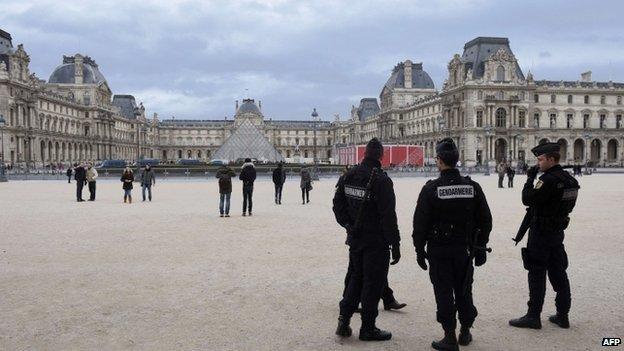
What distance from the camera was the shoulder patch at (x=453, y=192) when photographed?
466 cm

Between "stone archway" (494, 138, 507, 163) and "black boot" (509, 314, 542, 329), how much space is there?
69.1 metres

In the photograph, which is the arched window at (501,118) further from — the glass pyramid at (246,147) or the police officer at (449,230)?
the police officer at (449,230)

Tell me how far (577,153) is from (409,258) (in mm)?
77894

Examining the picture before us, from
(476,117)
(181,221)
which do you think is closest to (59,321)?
(181,221)

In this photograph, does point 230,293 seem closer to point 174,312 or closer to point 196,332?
point 174,312

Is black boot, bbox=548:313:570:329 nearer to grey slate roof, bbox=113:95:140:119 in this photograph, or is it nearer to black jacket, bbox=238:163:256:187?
black jacket, bbox=238:163:256:187

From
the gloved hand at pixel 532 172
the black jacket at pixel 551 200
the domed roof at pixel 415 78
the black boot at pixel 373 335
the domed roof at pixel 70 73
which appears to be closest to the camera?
the black boot at pixel 373 335

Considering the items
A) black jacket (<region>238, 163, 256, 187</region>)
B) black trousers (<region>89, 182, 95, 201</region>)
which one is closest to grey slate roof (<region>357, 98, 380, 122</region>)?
black trousers (<region>89, 182, 95, 201</region>)

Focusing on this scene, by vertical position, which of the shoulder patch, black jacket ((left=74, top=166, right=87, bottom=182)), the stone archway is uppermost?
the stone archway

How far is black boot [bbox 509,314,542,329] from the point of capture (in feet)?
17.9

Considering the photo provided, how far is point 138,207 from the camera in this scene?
1788 cm

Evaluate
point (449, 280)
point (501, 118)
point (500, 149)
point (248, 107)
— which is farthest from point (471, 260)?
point (248, 107)

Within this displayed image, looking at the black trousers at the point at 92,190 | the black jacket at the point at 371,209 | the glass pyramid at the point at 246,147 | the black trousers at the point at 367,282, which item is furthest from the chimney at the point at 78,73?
the black trousers at the point at 367,282

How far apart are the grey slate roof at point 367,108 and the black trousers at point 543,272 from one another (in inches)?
4609
